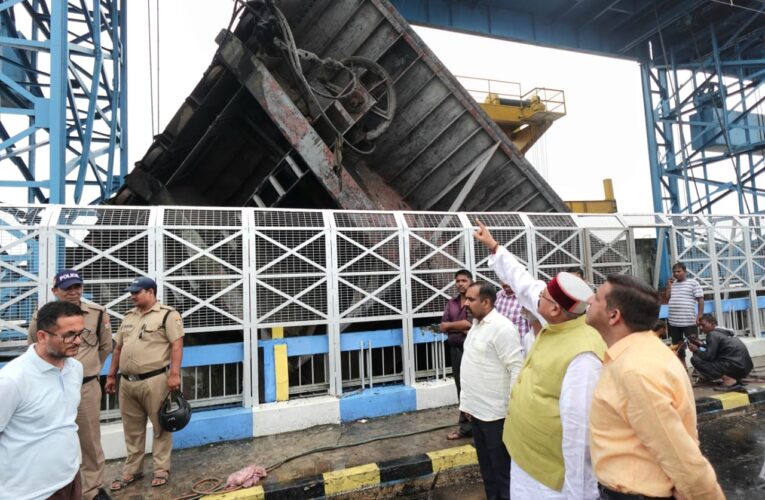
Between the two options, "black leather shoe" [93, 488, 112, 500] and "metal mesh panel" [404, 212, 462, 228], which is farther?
"metal mesh panel" [404, 212, 462, 228]

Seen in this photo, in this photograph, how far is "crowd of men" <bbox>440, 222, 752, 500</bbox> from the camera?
1.38 metres

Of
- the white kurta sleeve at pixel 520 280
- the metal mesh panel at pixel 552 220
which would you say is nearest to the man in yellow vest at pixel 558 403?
the white kurta sleeve at pixel 520 280

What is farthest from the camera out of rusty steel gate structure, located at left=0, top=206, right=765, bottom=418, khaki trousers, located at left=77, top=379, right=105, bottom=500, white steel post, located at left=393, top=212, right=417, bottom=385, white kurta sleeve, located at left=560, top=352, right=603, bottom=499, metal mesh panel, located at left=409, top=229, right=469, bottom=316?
metal mesh panel, located at left=409, top=229, right=469, bottom=316

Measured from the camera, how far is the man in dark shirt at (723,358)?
550 centimetres

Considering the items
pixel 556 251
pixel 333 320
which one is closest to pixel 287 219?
pixel 333 320

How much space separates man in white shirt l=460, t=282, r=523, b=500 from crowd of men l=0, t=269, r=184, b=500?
2.25 m

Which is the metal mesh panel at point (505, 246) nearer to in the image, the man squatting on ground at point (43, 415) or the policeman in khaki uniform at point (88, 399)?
the policeman in khaki uniform at point (88, 399)

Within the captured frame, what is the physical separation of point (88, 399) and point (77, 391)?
1124mm

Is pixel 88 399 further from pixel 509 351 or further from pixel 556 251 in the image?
pixel 556 251

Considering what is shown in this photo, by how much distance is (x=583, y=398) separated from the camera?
1703 mm

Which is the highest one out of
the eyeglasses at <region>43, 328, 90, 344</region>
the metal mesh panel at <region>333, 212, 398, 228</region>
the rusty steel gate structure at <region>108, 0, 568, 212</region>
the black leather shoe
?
the rusty steel gate structure at <region>108, 0, 568, 212</region>

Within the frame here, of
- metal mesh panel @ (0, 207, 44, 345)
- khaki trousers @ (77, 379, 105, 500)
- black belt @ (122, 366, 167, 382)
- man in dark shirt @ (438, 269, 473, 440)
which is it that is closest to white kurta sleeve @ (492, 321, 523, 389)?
man in dark shirt @ (438, 269, 473, 440)

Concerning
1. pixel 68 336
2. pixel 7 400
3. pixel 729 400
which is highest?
pixel 68 336

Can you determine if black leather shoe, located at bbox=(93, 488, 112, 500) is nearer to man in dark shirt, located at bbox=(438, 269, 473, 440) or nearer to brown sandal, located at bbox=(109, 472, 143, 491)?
brown sandal, located at bbox=(109, 472, 143, 491)
